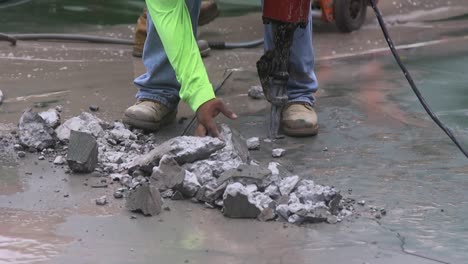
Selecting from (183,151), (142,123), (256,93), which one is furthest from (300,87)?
(183,151)

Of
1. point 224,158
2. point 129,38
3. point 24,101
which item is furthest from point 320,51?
point 224,158

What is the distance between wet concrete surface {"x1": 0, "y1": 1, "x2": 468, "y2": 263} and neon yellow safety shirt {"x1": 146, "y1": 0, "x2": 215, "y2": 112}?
428 millimetres

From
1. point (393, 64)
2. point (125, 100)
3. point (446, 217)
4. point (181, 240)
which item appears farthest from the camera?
point (393, 64)

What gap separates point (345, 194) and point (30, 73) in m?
2.28

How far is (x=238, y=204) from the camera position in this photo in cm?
275

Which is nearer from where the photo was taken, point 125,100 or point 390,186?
point 390,186

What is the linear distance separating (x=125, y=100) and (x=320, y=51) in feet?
5.64

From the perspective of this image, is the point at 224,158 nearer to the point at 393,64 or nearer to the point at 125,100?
the point at 125,100

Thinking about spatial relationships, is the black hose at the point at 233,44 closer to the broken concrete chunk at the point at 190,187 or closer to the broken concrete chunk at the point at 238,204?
the broken concrete chunk at the point at 190,187

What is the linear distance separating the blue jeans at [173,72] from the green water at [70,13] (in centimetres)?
217

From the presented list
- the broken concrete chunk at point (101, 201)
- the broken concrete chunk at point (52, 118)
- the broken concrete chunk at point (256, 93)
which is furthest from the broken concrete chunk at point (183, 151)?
the broken concrete chunk at point (256, 93)

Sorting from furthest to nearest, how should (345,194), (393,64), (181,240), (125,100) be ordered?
(393,64), (125,100), (345,194), (181,240)

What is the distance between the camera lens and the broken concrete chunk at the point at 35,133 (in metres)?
3.33

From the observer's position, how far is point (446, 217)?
9.18ft
